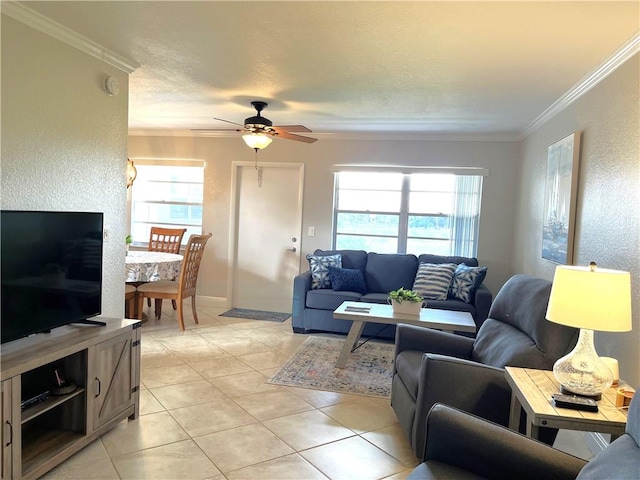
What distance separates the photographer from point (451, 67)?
2963mm

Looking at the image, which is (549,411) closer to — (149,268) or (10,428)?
(10,428)

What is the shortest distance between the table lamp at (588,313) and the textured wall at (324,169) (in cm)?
363

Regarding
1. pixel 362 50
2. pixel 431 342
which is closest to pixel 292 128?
pixel 362 50

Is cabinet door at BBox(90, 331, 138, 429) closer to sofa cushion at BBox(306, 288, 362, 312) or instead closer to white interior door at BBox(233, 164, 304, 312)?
sofa cushion at BBox(306, 288, 362, 312)

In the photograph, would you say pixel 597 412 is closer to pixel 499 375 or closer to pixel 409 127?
pixel 499 375

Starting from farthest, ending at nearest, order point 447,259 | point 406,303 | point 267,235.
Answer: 1. point 267,235
2. point 447,259
3. point 406,303

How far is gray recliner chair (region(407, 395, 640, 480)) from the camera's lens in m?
1.56

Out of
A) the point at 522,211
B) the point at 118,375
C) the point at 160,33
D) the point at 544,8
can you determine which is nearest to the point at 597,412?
the point at 544,8

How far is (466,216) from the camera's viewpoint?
5.46 m

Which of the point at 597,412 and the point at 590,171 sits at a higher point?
the point at 590,171

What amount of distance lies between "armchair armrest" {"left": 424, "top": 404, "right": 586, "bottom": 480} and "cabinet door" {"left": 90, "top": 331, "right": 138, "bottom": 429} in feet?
5.73

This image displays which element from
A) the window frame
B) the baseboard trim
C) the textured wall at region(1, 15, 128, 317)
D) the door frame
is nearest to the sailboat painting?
the door frame

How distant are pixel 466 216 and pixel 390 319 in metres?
2.32

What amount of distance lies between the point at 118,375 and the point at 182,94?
2.49m
